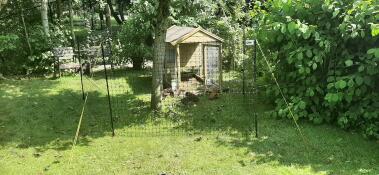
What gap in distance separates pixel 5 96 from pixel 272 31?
21.3ft

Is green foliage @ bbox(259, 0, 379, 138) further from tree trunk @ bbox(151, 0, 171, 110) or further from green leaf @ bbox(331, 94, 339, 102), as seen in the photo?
Result: tree trunk @ bbox(151, 0, 171, 110)

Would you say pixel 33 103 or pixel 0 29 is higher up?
pixel 0 29

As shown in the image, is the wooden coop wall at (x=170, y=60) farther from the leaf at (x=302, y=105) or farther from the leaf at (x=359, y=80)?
the leaf at (x=359, y=80)

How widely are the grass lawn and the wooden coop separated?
3.06 feet

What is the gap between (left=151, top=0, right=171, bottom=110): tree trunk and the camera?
8547mm

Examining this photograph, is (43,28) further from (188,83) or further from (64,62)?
(188,83)

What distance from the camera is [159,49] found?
8.71m

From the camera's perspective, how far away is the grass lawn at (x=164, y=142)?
21.0ft

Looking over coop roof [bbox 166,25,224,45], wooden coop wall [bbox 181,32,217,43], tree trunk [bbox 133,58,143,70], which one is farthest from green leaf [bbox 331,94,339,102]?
tree trunk [bbox 133,58,143,70]

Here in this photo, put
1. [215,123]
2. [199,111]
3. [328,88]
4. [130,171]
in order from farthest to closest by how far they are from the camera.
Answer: [199,111] < [215,123] < [328,88] < [130,171]

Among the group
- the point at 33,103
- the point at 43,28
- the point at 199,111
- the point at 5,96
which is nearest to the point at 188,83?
the point at 199,111

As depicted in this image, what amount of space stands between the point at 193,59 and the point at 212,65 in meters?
0.53

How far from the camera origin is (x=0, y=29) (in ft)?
42.9

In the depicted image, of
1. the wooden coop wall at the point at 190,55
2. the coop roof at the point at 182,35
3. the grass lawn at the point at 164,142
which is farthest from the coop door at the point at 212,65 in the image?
the grass lawn at the point at 164,142
